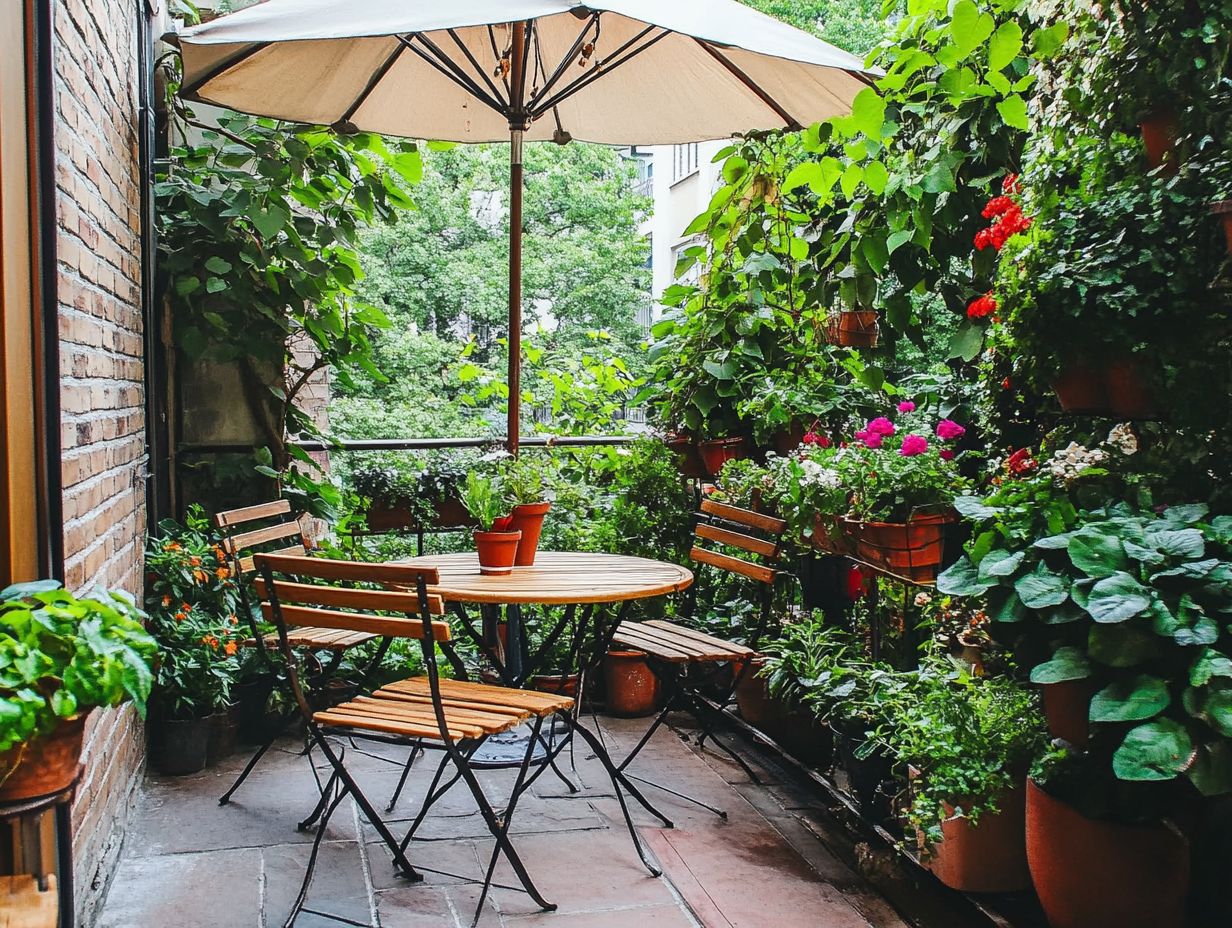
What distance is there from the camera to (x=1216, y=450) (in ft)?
6.84

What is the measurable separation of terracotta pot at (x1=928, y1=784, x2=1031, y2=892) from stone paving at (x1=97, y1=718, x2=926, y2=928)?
0.79 feet

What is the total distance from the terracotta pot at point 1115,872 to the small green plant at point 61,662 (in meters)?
1.75

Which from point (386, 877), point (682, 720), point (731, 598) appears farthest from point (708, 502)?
point (386, 877)

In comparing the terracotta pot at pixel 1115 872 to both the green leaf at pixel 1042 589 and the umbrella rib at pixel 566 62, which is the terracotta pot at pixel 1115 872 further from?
the umbrella rib at pixel 566 62

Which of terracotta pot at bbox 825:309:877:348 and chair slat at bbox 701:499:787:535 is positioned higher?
terracotta pot at bbox 825:309:877:348

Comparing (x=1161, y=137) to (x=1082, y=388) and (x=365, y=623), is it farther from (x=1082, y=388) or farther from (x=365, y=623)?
(x=365, y=623)

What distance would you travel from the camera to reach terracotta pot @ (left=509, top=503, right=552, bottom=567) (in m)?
3.19

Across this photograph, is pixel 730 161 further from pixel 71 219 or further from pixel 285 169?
pixel 71 219

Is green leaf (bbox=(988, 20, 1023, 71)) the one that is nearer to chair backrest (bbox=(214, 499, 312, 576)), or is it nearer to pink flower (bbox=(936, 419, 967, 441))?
pink flower (bbox=(936, 419, 967, 441))

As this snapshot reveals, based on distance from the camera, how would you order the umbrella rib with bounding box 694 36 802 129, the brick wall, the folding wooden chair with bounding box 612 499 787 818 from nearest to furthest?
the brick wall → the folding wooden chair with bounding box 612 499 787 818 → the umbrella rib with bounding box 694 36 802 129

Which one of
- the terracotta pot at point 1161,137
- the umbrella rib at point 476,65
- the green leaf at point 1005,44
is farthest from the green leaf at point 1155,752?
the umbrella rib at point 476,65

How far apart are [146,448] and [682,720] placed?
7.52 feet

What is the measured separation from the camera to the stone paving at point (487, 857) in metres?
2.56

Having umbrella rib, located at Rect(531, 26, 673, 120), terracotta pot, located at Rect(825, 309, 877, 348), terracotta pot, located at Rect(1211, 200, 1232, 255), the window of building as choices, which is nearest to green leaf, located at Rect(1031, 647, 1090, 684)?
terracotta pot, located at Rect(1211, 200, 1232, 255)
